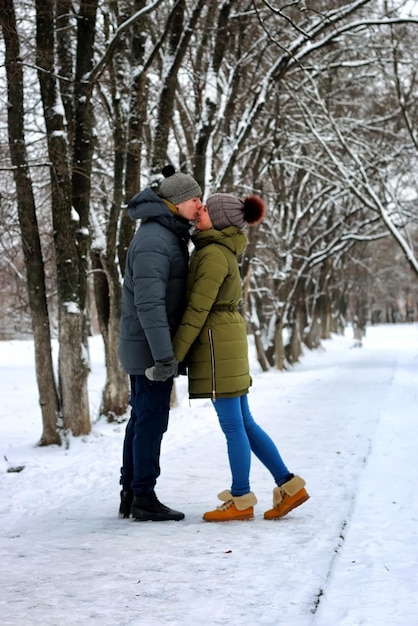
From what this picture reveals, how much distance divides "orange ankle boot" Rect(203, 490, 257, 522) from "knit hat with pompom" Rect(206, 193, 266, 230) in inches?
67.1

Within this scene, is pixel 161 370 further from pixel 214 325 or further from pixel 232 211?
pixel 232 211

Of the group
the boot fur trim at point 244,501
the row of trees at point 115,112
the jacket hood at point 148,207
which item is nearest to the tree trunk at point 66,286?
the row of trees at point 115,112

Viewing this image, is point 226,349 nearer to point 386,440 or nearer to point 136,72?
point 386,440

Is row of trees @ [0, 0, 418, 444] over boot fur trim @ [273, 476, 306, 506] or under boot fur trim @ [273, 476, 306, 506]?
over

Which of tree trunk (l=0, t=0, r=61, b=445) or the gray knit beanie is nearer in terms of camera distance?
the gray knit beanie

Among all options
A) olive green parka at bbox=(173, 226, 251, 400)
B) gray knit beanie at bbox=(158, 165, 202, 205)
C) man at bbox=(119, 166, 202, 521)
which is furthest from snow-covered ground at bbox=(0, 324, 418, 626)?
gray knit beanie at bbox=(158, 165, 202, 205)

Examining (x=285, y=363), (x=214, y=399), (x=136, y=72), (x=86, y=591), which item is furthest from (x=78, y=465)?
(x=285, y=363)

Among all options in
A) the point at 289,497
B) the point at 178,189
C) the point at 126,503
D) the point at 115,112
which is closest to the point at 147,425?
the point at 126,503

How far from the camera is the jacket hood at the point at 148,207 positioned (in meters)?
4.33

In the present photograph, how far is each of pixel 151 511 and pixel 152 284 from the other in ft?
4.77

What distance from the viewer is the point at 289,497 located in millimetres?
4316

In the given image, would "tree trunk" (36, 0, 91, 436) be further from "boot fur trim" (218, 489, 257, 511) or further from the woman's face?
"boot fur trim" (218, 489, 257, 511)

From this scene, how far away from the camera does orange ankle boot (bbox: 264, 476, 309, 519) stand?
14.1 ft

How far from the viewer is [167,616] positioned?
280 centimetres
